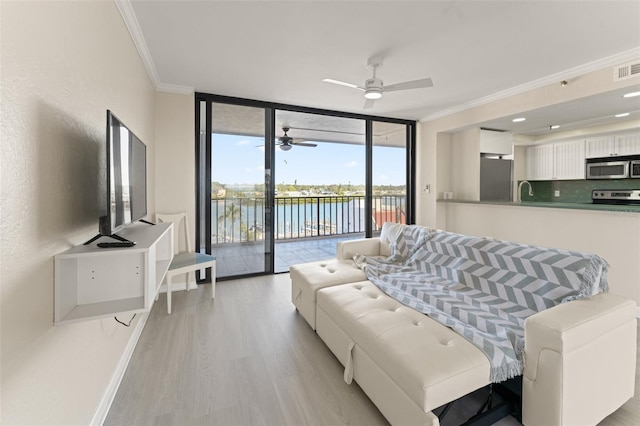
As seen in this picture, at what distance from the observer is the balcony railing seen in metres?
4.04

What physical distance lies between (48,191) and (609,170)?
6.69m

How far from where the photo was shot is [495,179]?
4.80 m

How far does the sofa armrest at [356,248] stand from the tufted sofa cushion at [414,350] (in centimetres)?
116

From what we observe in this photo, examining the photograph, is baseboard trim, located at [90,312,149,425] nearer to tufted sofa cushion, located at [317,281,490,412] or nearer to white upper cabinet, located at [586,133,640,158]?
tufted sofa cushion, located at [317,281,490,412]

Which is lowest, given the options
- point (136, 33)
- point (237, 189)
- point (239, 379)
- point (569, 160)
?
point (239, 379)

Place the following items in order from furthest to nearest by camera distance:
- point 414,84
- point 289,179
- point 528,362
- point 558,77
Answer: point 289,179
point 558,77
point 414,84
point 528,362

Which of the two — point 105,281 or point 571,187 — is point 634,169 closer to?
point 571,187

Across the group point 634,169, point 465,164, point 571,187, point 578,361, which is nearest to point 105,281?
point 578,361

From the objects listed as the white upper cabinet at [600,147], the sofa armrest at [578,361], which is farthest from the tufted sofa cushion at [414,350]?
the white upper cabinet at [600,147]

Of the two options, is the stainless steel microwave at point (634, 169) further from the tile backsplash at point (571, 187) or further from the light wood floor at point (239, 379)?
the light wood floor at point (239, 379)

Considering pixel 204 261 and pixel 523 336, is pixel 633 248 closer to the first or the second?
pixel 523 336

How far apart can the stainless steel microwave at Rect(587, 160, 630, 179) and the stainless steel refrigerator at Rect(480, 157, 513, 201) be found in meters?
1.28

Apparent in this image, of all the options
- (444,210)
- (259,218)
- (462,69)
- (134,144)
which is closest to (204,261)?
(259,218)

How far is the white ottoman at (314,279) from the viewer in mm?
2508
